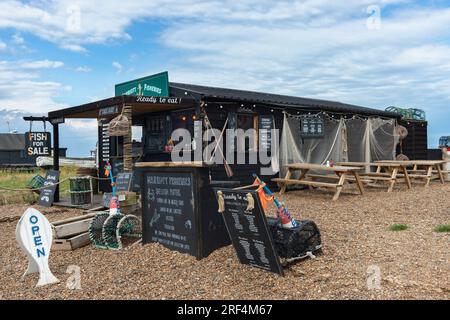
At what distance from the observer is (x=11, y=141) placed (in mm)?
46312

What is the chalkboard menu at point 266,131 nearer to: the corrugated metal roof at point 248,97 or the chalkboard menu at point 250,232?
the corrugated metal roof at point 248,97

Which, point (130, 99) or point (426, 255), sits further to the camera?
point (130, 99)

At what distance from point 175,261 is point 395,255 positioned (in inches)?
98.1

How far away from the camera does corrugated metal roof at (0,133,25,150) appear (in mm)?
45156

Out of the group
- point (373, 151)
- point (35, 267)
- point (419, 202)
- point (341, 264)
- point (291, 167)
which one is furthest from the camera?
point (373, 151)

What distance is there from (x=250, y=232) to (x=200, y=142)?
638cm

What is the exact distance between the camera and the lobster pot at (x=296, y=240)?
4.65m

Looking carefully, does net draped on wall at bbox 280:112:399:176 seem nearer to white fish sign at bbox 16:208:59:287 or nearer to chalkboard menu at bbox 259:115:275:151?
chalkboard menu at bbox 259:115:275:151

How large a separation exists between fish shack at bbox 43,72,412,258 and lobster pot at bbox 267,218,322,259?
2.70 ft

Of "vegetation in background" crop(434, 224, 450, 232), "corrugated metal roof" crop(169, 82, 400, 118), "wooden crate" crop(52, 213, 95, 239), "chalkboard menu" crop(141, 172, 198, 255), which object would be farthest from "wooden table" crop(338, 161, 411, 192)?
"wooden crate" crop(52, 213, 95, 239)

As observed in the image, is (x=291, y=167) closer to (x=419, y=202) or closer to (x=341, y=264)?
(x=419, y=202)

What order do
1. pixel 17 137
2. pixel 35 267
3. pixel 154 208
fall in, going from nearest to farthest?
pixel 35 267 → pixel 154 208 → pixel 17 137

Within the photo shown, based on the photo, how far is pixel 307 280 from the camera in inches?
167

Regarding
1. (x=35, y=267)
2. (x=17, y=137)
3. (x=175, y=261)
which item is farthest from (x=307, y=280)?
(x=17, y=137)
